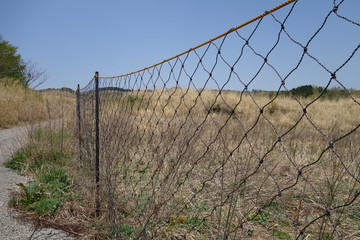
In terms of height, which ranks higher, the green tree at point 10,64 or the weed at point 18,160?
the green tree at point 10,64

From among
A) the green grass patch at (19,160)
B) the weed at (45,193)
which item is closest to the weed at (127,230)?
the weed at (45,193)

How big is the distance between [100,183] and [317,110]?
1092 centimetres

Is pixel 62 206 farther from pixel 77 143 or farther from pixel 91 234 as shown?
pixel 77 143

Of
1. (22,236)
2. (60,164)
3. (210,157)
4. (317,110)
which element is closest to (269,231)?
(210,157)

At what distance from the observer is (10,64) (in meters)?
20.6

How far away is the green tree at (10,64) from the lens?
2014 centimetres

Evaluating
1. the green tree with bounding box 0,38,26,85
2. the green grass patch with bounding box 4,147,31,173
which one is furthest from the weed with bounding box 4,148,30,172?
the green tree with bounding box 0,38,26,85

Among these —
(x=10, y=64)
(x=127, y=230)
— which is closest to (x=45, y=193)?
(x=127, y=230)

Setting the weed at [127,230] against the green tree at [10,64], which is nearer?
the weed at [127,230]

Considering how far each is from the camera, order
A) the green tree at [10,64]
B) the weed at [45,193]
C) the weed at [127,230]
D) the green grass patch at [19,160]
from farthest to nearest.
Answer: the green tree at [10,64] → the green grass patch at [19,160] → the weed at [45,193] → the weed at [127,230]

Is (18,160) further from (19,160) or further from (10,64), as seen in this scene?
(10,64)

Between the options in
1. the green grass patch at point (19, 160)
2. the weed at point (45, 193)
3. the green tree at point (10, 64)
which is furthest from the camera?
Answer: the green tree at point (10, 64)

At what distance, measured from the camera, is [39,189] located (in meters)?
2.53

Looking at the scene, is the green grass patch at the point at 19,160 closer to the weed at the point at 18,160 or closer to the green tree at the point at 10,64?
the weed at the point at 18,160
